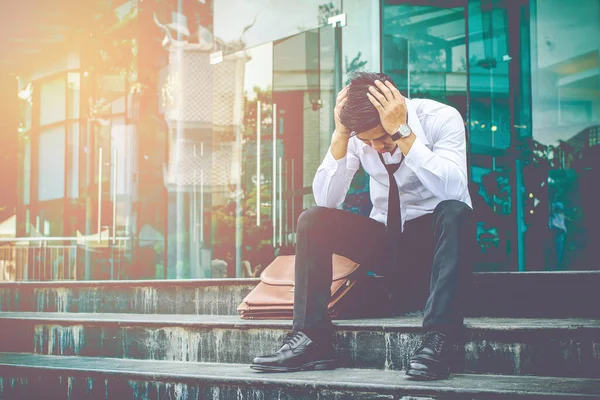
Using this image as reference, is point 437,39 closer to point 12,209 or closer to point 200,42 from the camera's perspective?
point 200,42

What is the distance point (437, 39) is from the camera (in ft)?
16.7

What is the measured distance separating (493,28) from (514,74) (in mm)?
410

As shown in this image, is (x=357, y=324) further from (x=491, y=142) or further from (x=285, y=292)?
(x=491, y=142)

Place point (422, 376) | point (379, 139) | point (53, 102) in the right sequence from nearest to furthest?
point (422, 376) < point (379, 139) < point (53, 102)

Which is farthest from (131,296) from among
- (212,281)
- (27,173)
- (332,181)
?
(27,173)

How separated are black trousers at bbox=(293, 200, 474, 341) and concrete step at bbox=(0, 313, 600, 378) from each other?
0.19 meters

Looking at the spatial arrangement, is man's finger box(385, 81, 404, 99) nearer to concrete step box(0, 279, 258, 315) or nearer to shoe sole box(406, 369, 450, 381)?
shoe sole box(406, 369, 450, 381)

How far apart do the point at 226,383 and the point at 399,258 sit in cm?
91

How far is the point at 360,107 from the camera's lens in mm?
2588

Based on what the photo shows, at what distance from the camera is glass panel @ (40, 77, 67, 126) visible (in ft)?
32.6

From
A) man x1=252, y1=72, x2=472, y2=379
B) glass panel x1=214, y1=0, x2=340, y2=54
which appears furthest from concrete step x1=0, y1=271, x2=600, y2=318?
glass panel x1=214, y1=0, x2=340, y2=54

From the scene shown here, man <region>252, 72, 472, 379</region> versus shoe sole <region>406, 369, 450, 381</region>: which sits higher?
man <region>252, 72, 472, 379</region>

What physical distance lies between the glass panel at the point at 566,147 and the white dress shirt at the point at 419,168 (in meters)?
2.52

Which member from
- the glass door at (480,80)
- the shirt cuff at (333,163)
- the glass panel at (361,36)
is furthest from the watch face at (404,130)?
the glass panel at (361,36)
